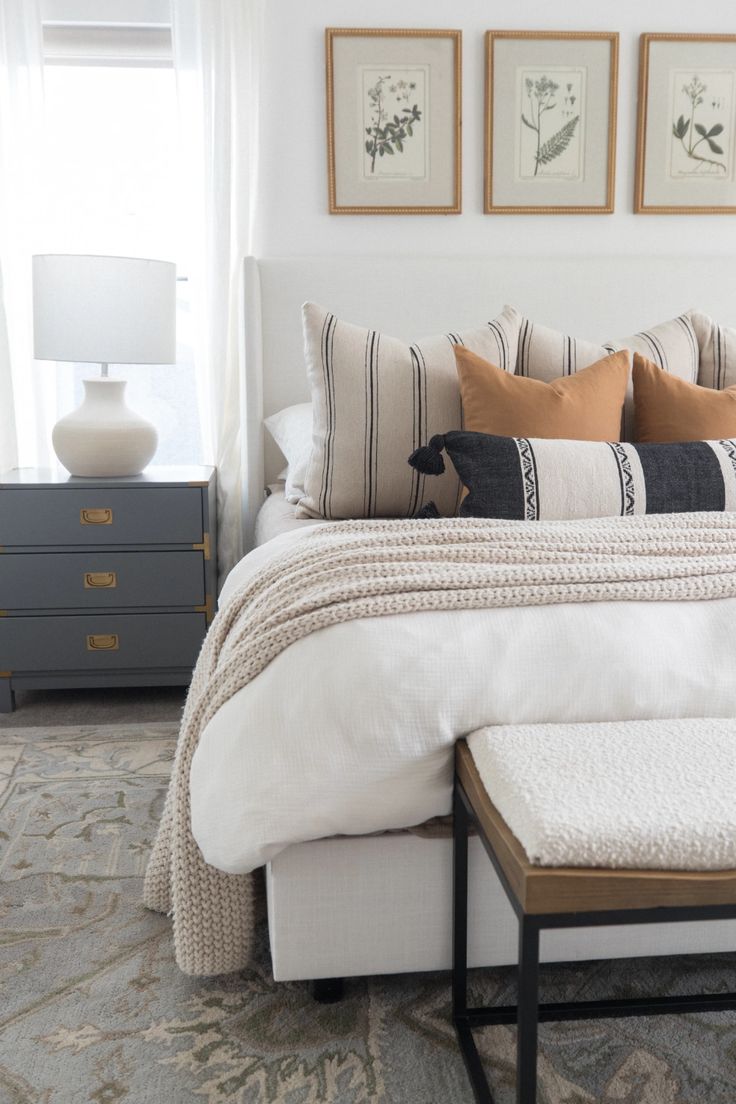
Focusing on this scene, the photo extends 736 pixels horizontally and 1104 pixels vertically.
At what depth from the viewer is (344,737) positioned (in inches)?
A: 48.1

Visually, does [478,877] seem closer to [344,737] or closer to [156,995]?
[344,737]

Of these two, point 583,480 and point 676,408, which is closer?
point 583,480

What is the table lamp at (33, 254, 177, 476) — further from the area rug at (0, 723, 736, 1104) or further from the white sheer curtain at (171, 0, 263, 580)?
the area rug at (0, 723, 736, 1104)

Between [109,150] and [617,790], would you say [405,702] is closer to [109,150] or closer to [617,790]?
[617,790]

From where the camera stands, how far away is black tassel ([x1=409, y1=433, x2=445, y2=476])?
84.7 inches

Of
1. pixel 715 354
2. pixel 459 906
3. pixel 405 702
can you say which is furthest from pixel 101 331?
pixel 459 906

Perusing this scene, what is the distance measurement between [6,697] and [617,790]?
2134mm

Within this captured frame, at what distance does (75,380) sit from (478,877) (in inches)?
91.8

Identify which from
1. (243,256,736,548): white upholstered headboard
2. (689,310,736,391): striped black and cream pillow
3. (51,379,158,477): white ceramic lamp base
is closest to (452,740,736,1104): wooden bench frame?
(689,310,736,391): striped black and cream pillow

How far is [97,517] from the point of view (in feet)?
8.82

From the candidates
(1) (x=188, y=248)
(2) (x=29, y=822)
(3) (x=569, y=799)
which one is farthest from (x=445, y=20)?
(3) (x=569, y=799)

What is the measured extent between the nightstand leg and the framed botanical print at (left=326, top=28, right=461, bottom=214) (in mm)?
1680

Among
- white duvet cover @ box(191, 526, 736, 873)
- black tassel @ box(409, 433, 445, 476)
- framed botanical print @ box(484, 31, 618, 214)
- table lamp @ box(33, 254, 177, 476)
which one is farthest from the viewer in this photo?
framed botanical print @ box(484, 31, 618, 214)

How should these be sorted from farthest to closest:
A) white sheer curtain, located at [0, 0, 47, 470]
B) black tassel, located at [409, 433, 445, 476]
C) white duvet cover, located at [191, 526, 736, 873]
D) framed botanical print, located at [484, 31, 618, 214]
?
framed botanical print, located at [484, 31, 618, 214] → white sheer curtain, located at [0, 0, 47, 470] → black tassel, located at [409, 433, 445, 476] → white duvet cover, located at [191, 526, 736, 873]
